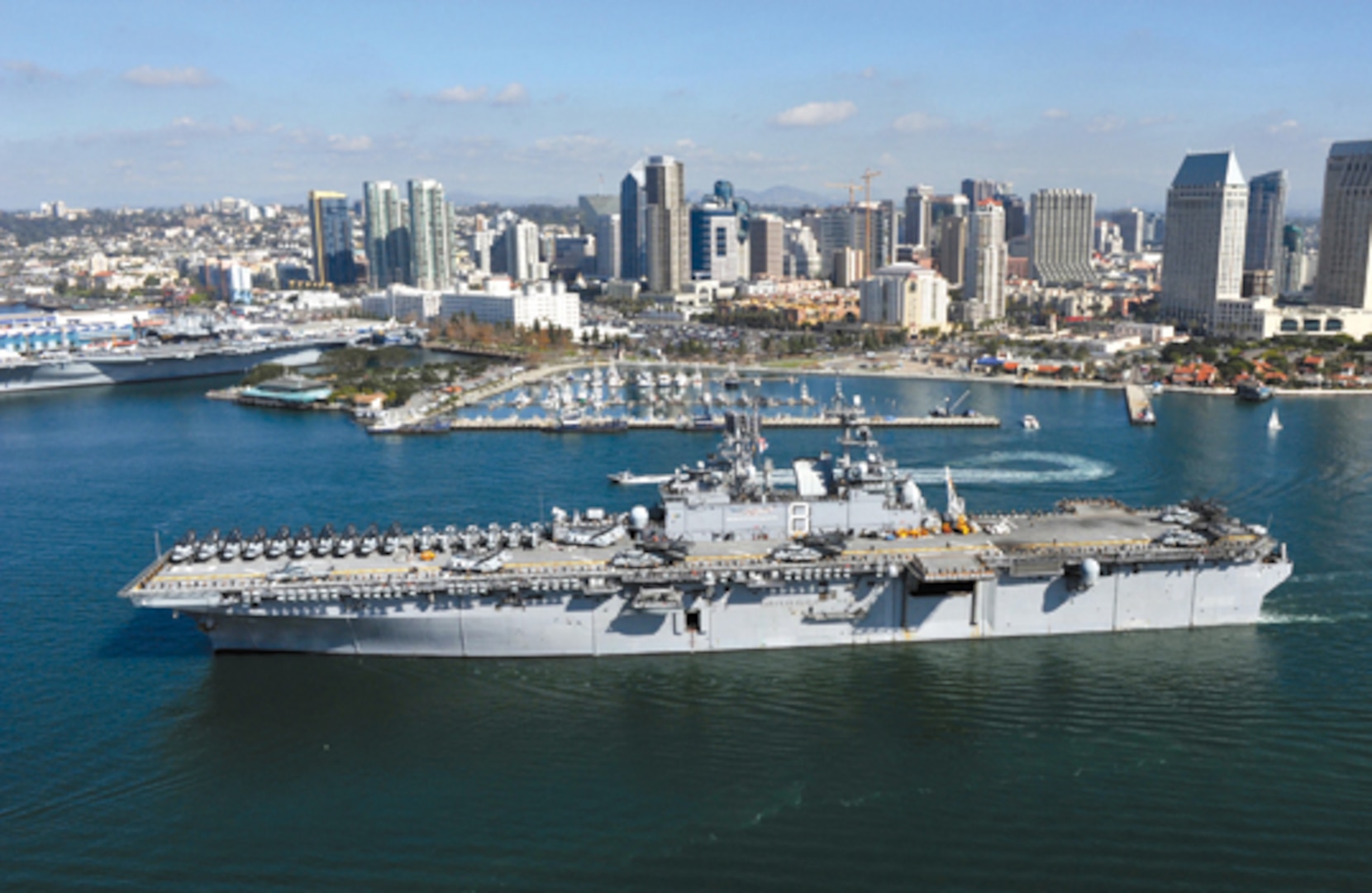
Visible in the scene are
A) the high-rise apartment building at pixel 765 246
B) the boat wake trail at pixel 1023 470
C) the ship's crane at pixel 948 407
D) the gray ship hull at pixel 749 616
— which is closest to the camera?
the gray ship hull at pixel 749 616

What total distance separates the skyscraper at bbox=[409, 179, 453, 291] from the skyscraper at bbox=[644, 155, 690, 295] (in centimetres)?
2624

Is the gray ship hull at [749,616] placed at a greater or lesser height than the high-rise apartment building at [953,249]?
lesser

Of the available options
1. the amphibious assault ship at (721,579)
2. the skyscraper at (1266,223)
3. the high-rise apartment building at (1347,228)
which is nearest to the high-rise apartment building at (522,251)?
the skyscraper at (1266,223)

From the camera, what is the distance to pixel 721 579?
832 inches

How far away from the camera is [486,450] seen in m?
45.3

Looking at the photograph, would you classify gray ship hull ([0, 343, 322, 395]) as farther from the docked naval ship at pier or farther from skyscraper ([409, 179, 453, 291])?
skyscraper ([409, 179, 453, 291])

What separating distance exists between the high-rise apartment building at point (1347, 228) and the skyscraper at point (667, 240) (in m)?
69.9

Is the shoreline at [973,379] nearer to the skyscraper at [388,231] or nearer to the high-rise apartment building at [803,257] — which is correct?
the skyscraper at [388,231]

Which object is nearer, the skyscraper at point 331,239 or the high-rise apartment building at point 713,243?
the high-rise apartment building at point 713,243

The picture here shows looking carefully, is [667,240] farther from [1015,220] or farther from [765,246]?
[1015,220]

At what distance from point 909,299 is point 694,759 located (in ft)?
269

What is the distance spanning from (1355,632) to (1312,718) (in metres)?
4.90

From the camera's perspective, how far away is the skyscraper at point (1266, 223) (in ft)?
431

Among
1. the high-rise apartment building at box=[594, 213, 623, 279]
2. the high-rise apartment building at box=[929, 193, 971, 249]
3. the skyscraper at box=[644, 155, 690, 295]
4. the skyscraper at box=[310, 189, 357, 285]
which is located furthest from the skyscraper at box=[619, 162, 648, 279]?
the high-rise apartment building at box=[929, 193, 971, 249]
